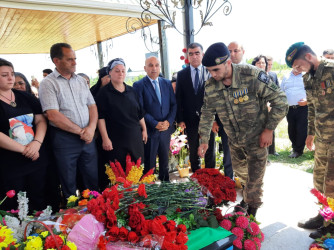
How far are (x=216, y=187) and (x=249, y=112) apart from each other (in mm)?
876

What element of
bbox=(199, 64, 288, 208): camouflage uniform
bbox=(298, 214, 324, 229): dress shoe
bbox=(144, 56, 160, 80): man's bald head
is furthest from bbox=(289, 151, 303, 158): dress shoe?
bbox=(144, 56, 160, 80): man's bald head

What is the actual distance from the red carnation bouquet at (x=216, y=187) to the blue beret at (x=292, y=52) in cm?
125

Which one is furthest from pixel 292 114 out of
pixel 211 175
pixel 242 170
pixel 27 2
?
pixel 27 2

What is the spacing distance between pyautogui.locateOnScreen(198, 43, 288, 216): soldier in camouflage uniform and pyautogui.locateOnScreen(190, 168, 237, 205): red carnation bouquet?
45 cm

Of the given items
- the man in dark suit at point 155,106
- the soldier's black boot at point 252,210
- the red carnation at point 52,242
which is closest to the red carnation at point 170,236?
the red carnation at point 52,242

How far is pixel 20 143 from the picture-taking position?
2.19 metres

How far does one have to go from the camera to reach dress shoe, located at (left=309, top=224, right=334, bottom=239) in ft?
7.08

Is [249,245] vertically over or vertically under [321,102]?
under

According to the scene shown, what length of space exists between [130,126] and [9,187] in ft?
4.36

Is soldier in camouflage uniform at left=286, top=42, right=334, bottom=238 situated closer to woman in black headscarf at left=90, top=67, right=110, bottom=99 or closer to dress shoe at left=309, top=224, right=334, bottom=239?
dress shoe at left=309, top=224, right=334, bottom=239

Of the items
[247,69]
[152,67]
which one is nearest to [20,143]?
[152,67]

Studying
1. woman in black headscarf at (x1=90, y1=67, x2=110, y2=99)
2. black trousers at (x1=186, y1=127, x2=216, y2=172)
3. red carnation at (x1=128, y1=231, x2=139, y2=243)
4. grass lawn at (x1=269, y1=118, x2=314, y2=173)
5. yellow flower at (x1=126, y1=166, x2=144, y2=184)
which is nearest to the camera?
red carnation at (x1=128, y1=231, x2=139, y2=243)

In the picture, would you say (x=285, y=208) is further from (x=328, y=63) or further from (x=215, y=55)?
(x=215, y=55)

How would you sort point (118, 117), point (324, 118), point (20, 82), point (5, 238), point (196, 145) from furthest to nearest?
point (196, 145)
point (20, 82)
point (118, 117)
point (324, 118)
point (5, 238)
